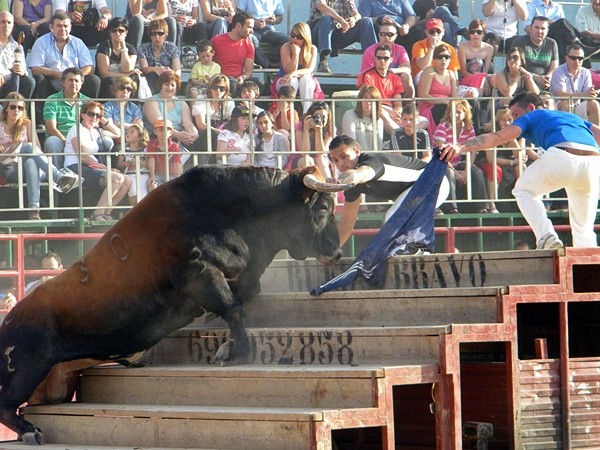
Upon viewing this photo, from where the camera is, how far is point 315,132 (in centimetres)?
1234

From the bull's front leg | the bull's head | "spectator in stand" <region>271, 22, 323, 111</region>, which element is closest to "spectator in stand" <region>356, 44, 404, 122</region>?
"spectator in stand" <region>271, 22, 323, 111</region>

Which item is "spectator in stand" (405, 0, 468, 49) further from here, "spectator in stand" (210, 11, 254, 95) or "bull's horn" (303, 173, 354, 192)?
"bull's horn" (303, 173, 354, 192)

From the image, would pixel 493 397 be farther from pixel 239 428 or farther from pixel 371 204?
pixel 371 204

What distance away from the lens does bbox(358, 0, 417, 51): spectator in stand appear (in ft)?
47.3

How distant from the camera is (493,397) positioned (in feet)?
21.2

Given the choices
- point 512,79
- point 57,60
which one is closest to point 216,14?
point 57,60

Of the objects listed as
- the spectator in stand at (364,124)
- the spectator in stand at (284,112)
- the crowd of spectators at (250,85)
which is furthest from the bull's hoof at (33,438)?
the spectator in stand at (364,124)

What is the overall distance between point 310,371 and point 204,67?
782 cm

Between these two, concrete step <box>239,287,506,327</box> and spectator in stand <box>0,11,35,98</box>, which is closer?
concrete step <box>239,287,506,327</box>

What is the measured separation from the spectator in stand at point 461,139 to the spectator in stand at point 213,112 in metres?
2.33

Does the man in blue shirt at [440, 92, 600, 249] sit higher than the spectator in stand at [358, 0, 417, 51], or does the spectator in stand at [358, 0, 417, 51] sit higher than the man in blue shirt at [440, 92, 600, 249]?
the spectator in stand at [358, 0, 417, 51]

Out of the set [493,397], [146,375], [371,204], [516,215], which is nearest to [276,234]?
[146,375]

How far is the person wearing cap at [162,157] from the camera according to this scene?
11.7 meters

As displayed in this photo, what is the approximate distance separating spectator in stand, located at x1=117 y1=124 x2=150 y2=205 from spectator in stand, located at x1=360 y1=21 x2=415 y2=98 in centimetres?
308
